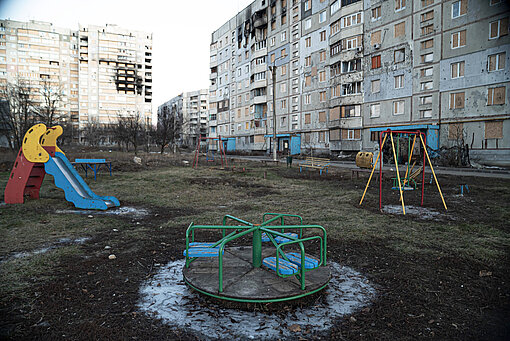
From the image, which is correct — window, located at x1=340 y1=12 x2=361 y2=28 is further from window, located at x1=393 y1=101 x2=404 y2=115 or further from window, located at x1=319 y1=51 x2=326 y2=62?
window, located at x1=393 y1=101 x2=404 y2=115

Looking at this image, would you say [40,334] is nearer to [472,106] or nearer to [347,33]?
[472,106]

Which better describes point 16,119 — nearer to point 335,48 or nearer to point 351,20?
point 335,48

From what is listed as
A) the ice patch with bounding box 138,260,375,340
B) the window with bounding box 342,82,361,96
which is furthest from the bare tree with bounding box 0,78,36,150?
the window with bounding box 342,82,361,96

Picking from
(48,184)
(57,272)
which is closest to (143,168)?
(48,184)

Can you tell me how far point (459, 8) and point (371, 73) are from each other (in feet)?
31.3

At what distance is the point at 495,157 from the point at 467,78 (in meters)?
6.83

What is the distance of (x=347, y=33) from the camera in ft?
118

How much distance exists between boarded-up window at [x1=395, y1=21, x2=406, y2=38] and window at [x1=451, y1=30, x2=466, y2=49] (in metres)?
5.07

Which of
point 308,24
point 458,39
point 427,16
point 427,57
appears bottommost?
point 427,57

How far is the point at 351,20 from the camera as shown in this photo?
35812mm

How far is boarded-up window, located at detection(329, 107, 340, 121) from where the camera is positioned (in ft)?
123

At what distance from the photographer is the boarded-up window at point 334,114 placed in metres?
37.4

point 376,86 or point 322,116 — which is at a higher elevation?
point 376,86

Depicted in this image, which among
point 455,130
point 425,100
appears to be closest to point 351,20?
point 425,100
